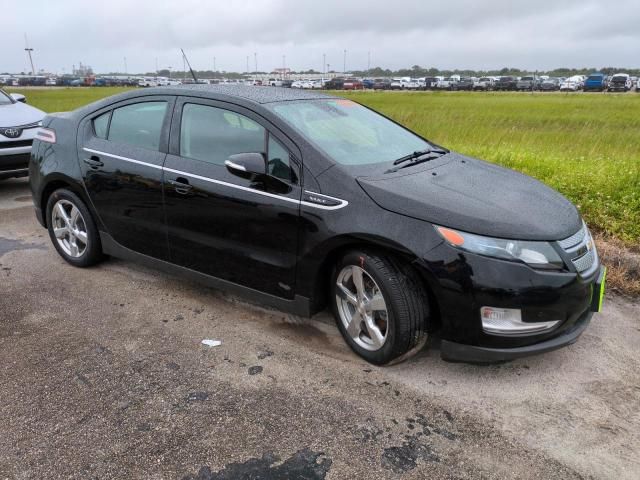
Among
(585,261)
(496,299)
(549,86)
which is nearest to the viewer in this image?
(496,299)

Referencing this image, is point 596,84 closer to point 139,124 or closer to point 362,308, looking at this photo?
point 139,124

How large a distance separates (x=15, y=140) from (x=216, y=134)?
4911mm

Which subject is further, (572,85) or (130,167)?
(572,85)

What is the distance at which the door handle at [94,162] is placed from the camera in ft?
13.8

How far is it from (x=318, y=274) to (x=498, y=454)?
1.38m

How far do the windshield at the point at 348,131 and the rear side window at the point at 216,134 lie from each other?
220mm

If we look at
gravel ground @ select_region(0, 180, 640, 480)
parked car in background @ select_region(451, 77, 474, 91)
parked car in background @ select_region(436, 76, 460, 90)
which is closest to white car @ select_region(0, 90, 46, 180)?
gravel ground @ select_region(0, 180, 640, 480)

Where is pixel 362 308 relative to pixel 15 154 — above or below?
below

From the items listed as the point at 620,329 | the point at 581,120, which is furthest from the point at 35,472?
the point at 581,120

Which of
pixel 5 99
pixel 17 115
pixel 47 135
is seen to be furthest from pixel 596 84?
pixel 47 135

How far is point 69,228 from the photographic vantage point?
15.4 feet

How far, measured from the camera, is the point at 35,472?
7.76ft

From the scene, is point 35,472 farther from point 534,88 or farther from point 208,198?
point 534,88

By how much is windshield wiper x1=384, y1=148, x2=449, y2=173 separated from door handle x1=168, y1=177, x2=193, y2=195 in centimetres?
137
